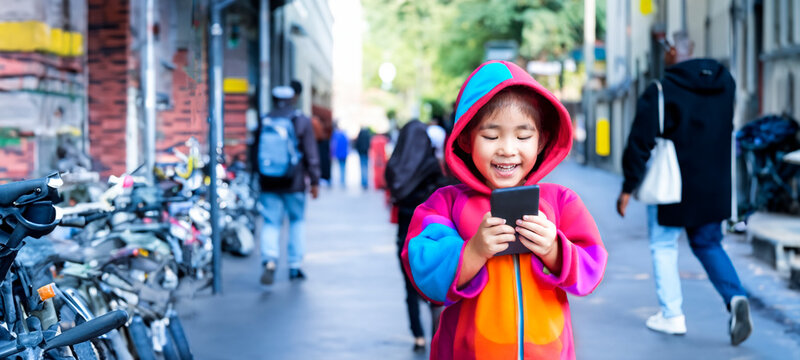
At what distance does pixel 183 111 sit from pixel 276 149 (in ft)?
4.90

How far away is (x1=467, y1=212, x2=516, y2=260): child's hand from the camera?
9.15ft

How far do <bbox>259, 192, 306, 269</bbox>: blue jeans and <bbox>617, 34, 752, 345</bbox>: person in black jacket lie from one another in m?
3.68

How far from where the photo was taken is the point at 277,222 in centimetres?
969

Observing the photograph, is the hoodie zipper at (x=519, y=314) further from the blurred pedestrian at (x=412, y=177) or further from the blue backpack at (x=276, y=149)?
the blue backpack at (x=276, y=149)

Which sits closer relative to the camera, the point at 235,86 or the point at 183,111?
the point at 183,111

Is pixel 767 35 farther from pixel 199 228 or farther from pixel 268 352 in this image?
pixel 268 352

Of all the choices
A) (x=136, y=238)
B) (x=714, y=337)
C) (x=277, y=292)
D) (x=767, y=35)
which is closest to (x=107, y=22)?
(x=277, y=292)

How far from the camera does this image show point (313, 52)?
37.9m

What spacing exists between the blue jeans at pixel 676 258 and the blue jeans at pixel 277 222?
365 cm

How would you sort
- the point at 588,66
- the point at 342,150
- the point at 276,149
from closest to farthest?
the point at 276,149 < the point at 342,150 < the point at 588,66

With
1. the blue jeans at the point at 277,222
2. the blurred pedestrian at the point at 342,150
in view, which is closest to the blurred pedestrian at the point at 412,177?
the blue jeans at the point at 277,222

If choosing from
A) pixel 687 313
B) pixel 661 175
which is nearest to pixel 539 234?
pixel 661 175

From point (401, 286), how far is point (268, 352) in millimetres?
2877

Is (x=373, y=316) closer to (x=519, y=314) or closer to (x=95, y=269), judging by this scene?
(x=95, y=269)
